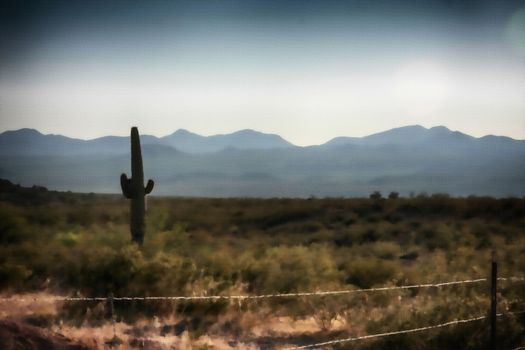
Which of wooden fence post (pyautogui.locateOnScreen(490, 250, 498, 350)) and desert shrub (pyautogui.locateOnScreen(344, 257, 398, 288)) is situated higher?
wooden fence post (pyautogui.locateOnScreen(490, 250, 498, 350))

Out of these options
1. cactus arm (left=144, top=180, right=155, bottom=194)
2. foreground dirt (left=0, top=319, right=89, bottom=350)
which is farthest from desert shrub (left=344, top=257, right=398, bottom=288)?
foreground dirt (left=0, top=319, right=89, bottom=350)

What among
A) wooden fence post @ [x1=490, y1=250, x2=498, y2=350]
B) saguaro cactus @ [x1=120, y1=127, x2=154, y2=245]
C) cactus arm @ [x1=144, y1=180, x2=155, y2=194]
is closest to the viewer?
wooden fence post @ [x1=490, y1=250, x2=498, y2=350]

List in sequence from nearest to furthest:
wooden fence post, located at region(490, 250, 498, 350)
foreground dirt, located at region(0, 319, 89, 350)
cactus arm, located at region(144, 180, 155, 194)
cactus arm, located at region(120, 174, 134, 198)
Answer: foreground dirt, located at region(0, 319, 89, 350)
wooden fence post, located at region(490, 250, 498, 350)
cactus arm, located at region(120, 174, 134, 198)
cactus arm, located at region(144, 180, 155, 194)

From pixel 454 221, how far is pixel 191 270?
27085 millimetres

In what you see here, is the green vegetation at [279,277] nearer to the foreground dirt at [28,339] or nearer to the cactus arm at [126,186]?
the cactus arm at [126,186]

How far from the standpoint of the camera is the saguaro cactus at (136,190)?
2266 centimetres

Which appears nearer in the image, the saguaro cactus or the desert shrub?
the desert shrub

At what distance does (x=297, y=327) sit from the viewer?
15938 millimetres

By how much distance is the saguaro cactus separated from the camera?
2266 centimetres

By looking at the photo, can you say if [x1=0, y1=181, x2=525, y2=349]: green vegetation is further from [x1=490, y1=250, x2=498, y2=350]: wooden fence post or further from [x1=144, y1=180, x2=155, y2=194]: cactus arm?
[x1=144, y1=180, x2=155, y2=194]: cactus arm

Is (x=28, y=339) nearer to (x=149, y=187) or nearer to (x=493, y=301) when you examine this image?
(x=493, y=301)

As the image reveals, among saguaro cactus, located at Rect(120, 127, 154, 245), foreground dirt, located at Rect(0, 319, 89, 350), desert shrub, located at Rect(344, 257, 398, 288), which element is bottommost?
desert shrub, located at Rect(344, 257, 398, 288)

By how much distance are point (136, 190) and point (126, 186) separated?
0.44 meters

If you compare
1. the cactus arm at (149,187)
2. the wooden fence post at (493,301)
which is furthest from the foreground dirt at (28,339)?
the cactus arm at (149,187)
